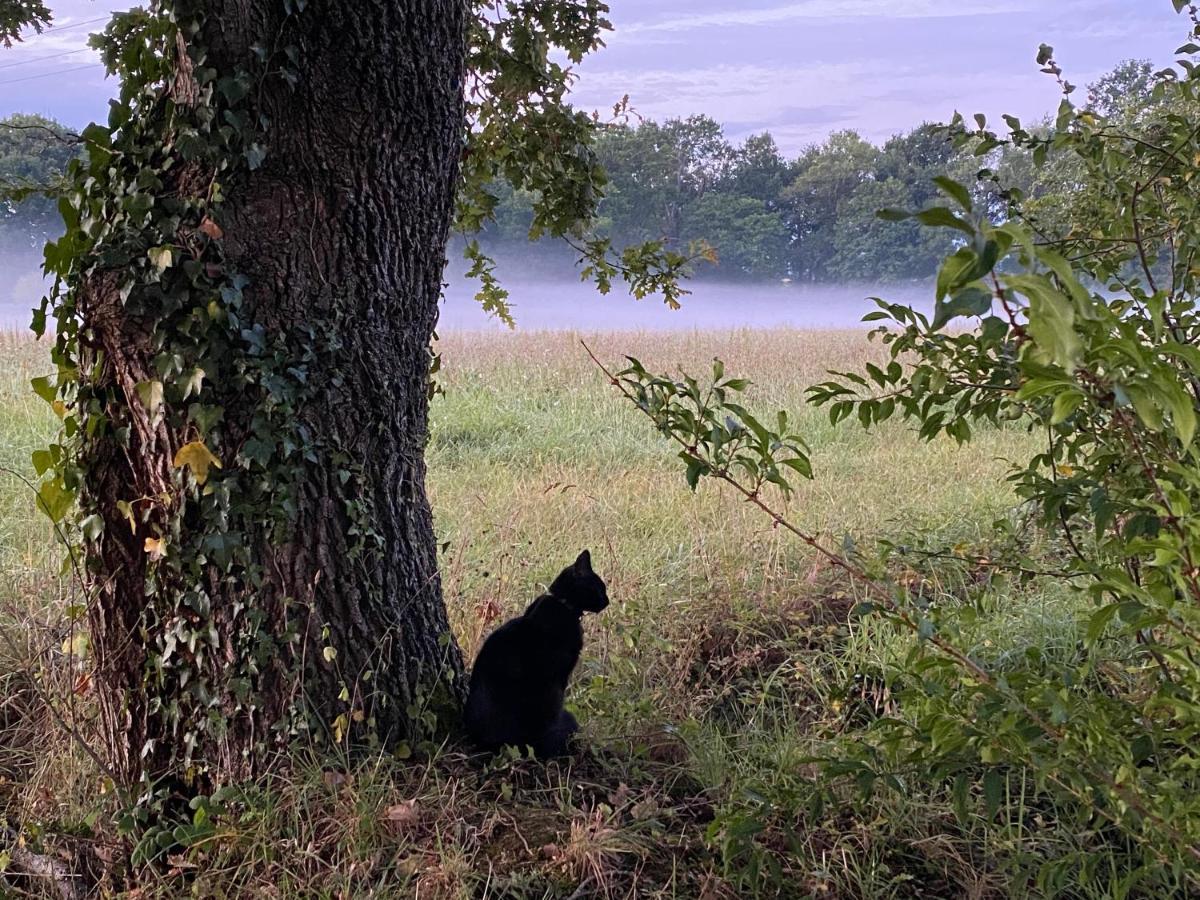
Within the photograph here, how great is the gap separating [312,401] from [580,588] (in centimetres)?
97

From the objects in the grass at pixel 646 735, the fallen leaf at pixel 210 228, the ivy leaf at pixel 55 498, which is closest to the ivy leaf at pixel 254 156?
the fallen leaf at pixel 210 228

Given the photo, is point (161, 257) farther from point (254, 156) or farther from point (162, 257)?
point (254, 156)

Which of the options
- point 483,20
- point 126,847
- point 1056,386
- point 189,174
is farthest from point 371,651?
point 483,20

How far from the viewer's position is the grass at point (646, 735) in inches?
88.0

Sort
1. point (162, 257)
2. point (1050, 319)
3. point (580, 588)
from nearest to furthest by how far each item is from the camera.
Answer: point (1050, 319) < point (162, 257) < point (580, 588)

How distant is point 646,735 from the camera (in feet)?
9.62

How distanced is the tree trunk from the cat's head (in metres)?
0.49

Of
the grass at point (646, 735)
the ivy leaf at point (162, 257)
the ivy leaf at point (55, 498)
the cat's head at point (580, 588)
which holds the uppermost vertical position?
the ivy leaf at point (162, 257)

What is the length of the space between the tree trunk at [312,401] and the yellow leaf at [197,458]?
0.09 meters

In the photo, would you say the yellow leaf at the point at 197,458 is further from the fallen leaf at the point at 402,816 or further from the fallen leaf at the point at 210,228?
the fallen leaf at the point at 402,816

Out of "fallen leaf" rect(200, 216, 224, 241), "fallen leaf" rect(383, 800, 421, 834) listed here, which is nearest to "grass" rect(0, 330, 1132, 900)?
"fallen leaf" rect(383, 800, 421, 834)

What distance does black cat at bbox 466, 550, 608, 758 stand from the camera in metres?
2.65

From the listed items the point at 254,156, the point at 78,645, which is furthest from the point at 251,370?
the point at 78,645

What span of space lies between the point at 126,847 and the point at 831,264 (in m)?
22.4
